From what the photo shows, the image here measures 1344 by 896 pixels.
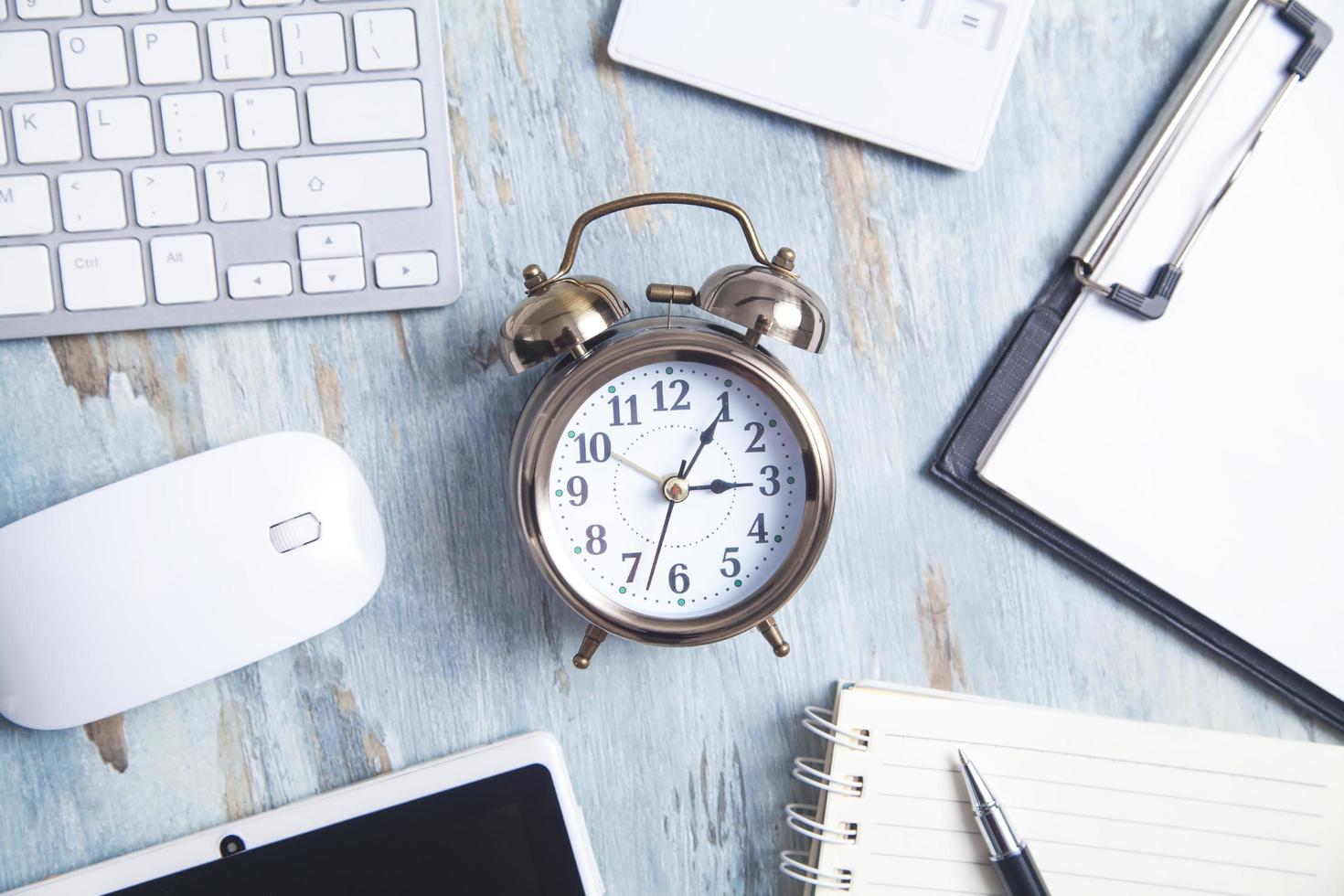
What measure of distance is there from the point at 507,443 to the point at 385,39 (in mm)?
286

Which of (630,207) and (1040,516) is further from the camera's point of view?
(1040,516)

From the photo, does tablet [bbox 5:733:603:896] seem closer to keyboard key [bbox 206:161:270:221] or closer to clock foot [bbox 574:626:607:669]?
clock foot [bbox 574:626:607:669]

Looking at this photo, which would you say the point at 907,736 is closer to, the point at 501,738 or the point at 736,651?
the point at 736,651

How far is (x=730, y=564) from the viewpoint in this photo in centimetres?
63

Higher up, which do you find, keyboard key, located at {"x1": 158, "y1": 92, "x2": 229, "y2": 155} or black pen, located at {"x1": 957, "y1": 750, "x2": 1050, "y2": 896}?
keyboard key, located at {"x1": 158, "y1": 92, "x2": 229, "y2": 155}

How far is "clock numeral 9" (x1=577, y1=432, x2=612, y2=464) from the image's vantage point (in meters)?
0.61

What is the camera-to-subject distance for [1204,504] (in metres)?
0.69

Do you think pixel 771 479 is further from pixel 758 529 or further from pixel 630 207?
pixel 630 207

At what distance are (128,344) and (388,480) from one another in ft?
0.68

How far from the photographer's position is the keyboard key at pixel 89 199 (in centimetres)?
62

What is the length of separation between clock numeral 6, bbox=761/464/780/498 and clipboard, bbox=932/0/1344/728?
→ 5.7 inches

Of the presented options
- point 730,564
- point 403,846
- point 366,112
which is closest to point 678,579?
point 730,564

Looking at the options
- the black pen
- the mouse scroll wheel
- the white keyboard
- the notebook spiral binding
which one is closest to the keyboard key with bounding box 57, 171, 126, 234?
the white keyboard

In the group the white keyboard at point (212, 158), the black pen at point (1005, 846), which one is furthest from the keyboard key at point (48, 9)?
the black pen at point (1005, 846)
